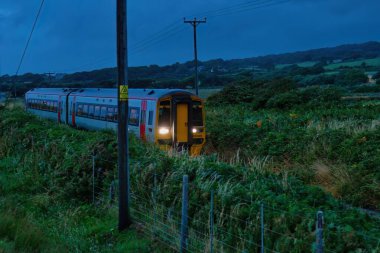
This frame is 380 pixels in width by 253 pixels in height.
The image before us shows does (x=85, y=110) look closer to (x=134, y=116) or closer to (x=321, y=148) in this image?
(x=134, y=116)

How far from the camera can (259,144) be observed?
727 inches

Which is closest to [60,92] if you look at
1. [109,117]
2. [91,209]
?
[109,117]

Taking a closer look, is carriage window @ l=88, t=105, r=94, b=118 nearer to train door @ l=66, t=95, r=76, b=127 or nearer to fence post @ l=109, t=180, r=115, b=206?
train door @ l=66, t=95, r=76, b=127

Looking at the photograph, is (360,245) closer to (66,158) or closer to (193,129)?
(66,158)

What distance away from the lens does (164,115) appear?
1741 cm

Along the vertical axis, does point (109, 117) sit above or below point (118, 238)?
above

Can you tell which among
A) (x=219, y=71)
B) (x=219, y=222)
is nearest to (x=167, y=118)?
(x=219, y=222)

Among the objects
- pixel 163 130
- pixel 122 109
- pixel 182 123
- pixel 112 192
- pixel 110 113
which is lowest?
pixel 112 192

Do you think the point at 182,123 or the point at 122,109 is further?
the point at 182,123

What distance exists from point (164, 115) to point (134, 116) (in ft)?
6.04

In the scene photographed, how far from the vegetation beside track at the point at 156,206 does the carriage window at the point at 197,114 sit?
5531 mm

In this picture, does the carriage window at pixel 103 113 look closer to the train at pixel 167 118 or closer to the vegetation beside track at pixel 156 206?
the train at pixel 167 118

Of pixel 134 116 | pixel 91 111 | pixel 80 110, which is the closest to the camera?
pixel 134 116

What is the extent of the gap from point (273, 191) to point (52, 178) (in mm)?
6275
